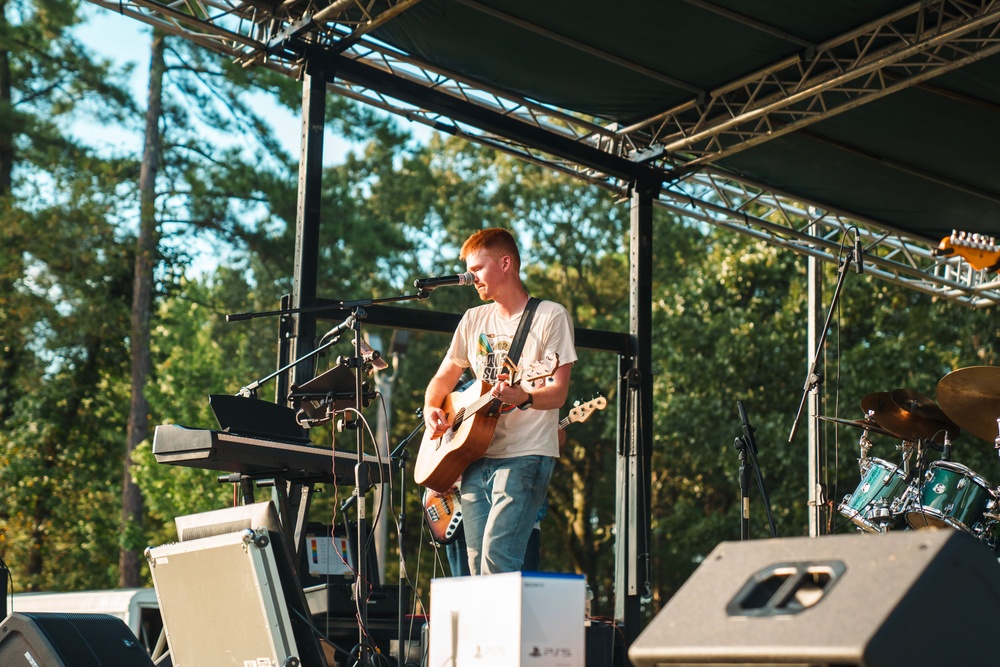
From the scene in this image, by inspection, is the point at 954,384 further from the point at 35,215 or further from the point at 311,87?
the point at 35,215

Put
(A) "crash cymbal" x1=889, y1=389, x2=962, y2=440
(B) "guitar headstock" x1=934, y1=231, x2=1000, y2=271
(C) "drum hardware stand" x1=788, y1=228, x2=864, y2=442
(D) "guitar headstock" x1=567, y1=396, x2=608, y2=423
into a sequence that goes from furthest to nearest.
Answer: (A) "crash cymbal" x1=889, y1=389, x2=962, y2=440
(C) "drum hardware stand" x1=788, y1=228, x2=864, y2=442
(D) "guitar headstock" x1=567, y1=396, x2=608, y2=423
(B) "guitar headstock" x1=934, y1=231, x2=1000, y2=271

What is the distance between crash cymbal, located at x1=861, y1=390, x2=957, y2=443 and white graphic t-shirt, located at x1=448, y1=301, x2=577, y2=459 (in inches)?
116

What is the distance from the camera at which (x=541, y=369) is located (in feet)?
14.8

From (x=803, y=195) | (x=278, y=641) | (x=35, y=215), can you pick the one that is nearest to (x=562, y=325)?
(x=278, y=641)

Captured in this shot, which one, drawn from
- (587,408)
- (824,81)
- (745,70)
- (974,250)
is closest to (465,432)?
(587,408)

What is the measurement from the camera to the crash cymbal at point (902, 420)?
6805mm

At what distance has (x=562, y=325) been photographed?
4.64m

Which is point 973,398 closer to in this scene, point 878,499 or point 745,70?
point 878,499

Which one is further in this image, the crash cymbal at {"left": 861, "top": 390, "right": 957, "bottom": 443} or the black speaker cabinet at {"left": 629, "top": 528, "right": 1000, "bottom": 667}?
the crash cymbal at {"left": 861, "top": 390, "right": 957, "bottom": 443}

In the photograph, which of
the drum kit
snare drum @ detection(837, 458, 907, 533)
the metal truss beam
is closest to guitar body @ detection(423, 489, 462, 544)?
the drum kit

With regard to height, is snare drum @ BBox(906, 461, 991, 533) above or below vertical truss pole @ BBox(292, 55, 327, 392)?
below

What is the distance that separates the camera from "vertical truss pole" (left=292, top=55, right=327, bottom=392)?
593 cm

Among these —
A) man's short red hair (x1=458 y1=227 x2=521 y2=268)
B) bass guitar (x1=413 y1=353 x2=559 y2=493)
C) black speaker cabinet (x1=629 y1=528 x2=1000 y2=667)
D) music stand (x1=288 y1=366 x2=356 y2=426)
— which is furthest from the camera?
man's short red hair (x1=458 y1=227 x2=521 y2=268)

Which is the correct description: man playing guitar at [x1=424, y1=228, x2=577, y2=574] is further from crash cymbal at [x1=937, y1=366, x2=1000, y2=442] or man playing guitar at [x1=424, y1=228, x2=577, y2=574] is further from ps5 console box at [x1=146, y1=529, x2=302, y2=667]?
crash cymbal at [x1=937, y1=366, x2=1000, y2=442]
